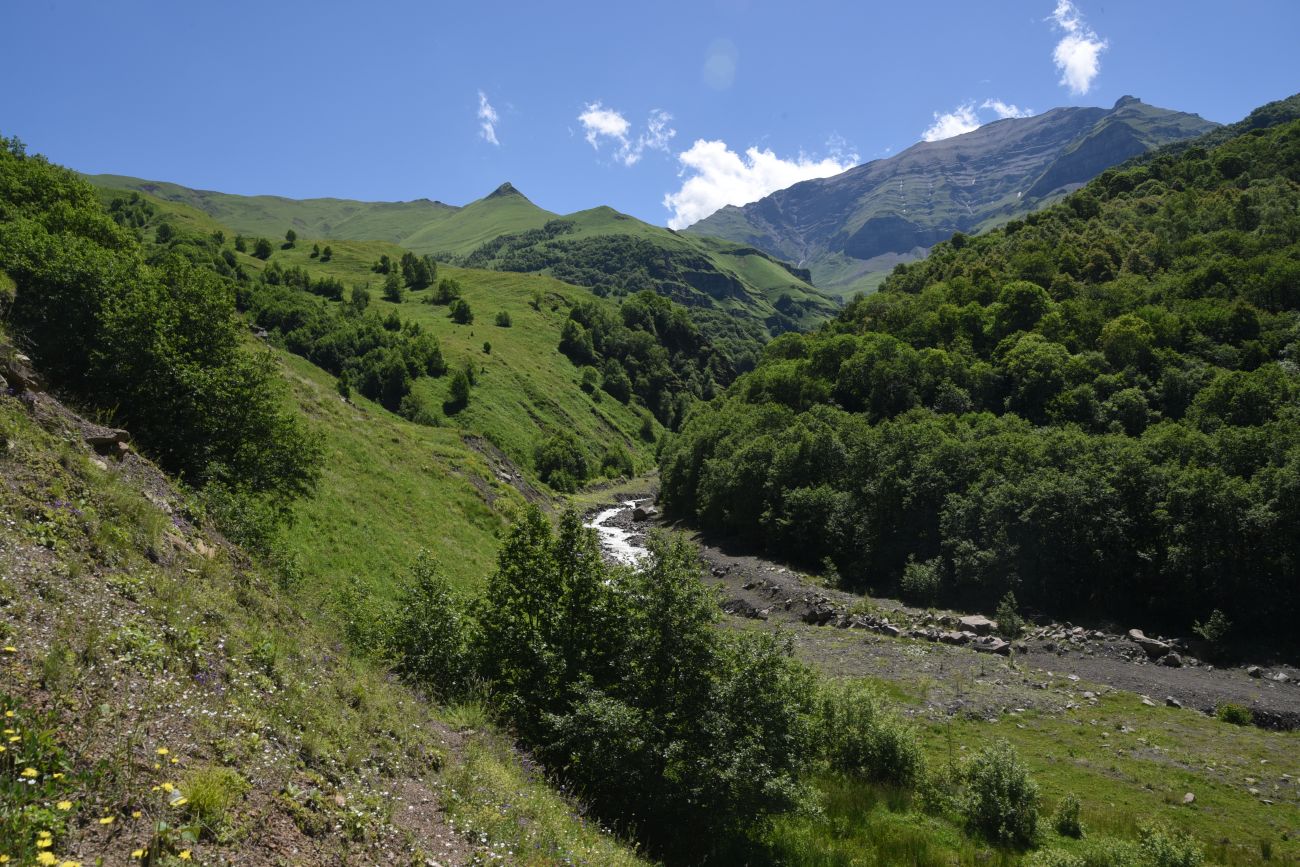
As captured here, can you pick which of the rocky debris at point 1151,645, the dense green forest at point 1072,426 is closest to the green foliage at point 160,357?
the dense green forest at point 1072,426

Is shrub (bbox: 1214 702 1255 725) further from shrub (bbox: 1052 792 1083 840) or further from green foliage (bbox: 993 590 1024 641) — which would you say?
shrub (bbox: 1052 792 1083 840)

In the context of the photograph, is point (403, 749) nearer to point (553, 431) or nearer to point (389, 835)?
point (389, 835)

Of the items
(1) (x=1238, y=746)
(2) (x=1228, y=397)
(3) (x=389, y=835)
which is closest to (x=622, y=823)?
(3) (x=389, y=835)

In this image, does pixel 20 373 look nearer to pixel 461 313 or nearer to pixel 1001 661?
pixel 1001 661

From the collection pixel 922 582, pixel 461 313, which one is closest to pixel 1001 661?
pixel 922 582

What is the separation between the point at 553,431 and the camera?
385 feet

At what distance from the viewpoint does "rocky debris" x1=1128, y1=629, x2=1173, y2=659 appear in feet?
123

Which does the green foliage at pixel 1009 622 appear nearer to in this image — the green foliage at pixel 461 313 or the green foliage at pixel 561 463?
the green foliage at pixel 561 463

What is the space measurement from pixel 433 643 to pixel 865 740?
50.5 feet

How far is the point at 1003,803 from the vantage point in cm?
2008

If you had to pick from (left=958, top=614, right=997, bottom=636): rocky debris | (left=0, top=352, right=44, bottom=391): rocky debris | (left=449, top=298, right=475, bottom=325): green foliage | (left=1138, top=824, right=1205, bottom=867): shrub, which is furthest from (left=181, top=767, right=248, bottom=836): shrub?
(left=449, top=298, right=475, bottom=325): green foliage

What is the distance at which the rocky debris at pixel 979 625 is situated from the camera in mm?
41625

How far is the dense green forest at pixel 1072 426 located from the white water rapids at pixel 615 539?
967cm

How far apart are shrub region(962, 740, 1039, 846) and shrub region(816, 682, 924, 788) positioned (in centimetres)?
215
